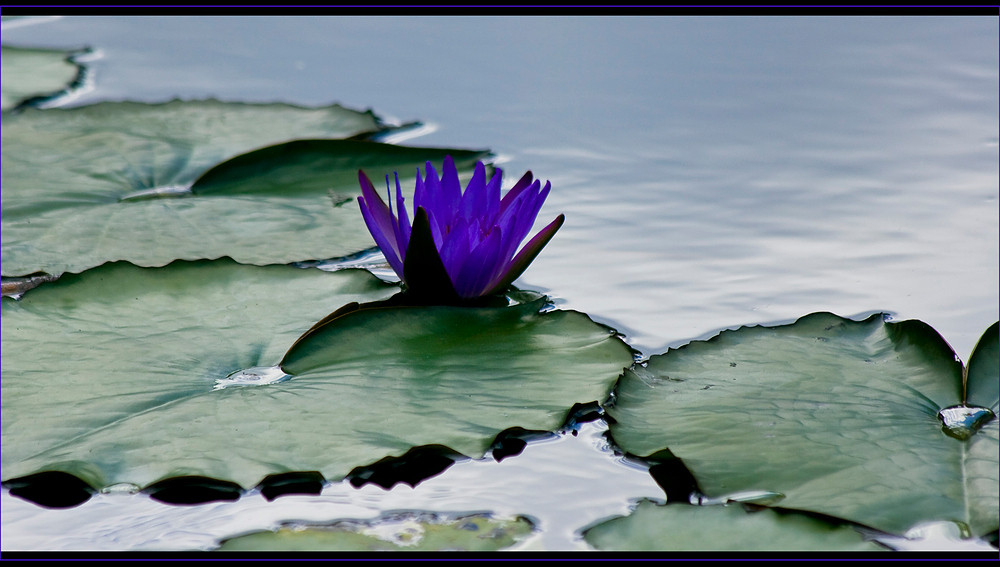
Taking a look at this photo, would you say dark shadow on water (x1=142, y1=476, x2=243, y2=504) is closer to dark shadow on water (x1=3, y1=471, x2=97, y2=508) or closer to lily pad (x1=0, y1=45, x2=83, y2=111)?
→ dark shadow on water (x1=3, y1=471, x2=97, y2=508)

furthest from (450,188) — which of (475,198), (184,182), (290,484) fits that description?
(184,182)

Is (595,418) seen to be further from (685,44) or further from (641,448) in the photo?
(685,44)

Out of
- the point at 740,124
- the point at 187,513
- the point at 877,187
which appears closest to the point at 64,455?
the point at 187,513

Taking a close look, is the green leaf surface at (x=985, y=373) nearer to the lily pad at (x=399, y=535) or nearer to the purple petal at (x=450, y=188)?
the lily pad at (x=399, y=535)

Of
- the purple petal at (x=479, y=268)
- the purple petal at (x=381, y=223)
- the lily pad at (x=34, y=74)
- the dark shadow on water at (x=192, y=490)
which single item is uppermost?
the lily pad at (x=34, y=74)

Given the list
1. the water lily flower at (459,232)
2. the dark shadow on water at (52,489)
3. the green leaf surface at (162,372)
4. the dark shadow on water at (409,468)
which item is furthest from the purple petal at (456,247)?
the dark shadow on water at (52,489)

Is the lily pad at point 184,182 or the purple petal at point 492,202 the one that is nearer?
the purple petal at point 492,202

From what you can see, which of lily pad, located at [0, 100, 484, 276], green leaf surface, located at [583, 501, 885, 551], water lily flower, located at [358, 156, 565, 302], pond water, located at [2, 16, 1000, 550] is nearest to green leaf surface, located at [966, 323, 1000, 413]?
pond water, located at [2, 16, 1000, 550]
